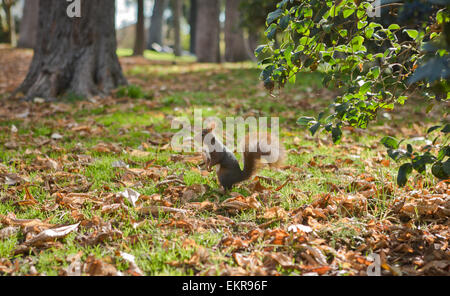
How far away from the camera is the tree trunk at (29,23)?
41.0ft

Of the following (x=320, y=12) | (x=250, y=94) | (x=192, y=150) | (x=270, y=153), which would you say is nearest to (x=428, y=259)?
(x=270, y=153)

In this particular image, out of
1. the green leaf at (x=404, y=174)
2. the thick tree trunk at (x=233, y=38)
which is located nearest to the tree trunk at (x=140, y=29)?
the thick tree trunk at (x=233, y=38)

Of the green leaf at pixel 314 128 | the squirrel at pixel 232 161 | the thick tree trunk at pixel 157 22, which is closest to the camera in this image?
the green leaf at pixel 314 128

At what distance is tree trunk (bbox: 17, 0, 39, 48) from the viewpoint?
41.0 ft

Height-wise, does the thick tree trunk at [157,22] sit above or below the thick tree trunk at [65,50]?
above

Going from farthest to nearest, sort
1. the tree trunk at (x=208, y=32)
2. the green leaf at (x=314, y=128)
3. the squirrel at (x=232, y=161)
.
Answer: the tree trunk at (x=208, y=32)
the squirrel at (x=232, y=161)
the green leaf at (x=314, y=128)

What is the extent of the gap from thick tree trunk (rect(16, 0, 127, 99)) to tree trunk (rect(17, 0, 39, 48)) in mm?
7277

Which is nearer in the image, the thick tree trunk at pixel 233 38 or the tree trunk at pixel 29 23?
the tree trunk at pixel 29 23

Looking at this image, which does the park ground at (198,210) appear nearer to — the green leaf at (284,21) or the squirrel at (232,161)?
the squirrel at (232,161)

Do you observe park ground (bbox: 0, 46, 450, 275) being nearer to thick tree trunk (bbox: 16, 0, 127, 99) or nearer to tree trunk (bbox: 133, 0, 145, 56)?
thick tree trunk (bbox: 16, 0, 127, 99)

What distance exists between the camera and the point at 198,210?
2492mm

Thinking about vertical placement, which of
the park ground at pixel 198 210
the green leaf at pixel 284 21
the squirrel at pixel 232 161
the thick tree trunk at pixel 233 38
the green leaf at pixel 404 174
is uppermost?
the thick tree trunk at pixel 233 38

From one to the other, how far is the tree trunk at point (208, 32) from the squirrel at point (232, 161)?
A: 10.9 m

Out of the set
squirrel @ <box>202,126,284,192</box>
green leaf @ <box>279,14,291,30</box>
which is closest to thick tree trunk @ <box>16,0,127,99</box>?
squirrel @ <box>202,126,284,192</box>
